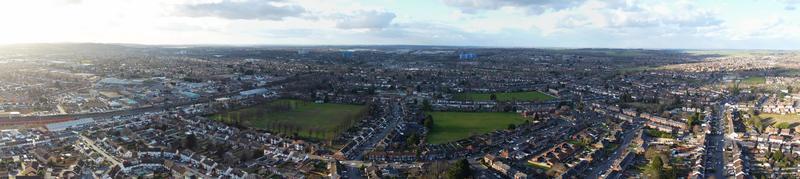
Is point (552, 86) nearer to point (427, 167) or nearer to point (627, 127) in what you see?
point (627, 127)

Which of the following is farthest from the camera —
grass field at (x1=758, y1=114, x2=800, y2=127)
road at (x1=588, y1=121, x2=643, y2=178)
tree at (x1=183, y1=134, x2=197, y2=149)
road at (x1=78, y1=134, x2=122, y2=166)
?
grass field at (x1=758, y1=114, x2=800, y2=127)

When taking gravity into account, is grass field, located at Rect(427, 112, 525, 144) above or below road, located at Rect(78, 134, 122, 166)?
below

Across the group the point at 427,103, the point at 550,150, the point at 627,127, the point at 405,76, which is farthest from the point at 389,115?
the point at 405,76

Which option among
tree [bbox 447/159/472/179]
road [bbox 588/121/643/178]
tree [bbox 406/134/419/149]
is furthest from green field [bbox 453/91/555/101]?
tree [bbox 447/159/472/179]

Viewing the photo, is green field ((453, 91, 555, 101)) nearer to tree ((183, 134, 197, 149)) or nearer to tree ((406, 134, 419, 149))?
tree ((406, 134, 419, 149))

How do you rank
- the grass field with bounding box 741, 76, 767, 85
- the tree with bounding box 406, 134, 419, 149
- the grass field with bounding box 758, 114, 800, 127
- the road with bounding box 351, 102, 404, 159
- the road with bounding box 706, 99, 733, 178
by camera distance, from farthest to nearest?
1. the grass field with bounding box 741, 76, 767, 85
2. the grass field with bounding box 758, 114, 800, 127
3. the tree with bounding box 406, 134, 419, 149
4. the road with bounding box 351, 102, 404, 159
5. the road with bounding box 706, 99, 733, 178

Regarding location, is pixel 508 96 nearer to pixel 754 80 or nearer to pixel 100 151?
pixel 100 151

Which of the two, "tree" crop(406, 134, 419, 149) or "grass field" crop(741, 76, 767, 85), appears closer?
"tree" crop(406, 134, 419, 149)
